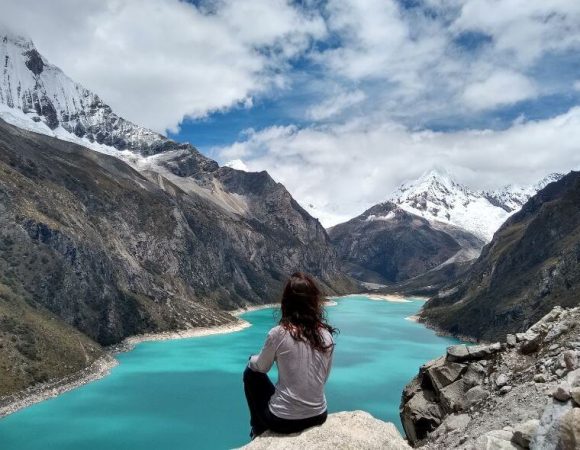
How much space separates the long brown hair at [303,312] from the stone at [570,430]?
4.41 meters

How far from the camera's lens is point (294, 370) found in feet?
35.1

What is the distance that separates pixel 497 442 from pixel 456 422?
11.0 m

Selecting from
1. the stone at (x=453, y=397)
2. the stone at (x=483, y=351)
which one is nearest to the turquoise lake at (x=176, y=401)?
the stone at (x=483, y=351)

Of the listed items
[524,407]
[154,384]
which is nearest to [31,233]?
[154,384]

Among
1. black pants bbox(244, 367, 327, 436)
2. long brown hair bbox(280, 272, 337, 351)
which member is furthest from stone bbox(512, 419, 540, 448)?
long brown hair bbox(280, 272, 337, 351)

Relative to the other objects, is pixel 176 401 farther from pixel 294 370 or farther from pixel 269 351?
pixel 269 351

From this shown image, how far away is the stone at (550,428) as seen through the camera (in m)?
9.91

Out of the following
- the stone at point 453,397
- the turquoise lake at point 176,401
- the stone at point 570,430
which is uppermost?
the stone at point 570,430

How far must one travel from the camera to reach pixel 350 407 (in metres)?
83.6

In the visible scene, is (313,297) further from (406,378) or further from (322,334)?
(406,378)

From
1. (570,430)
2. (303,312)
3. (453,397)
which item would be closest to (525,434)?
(570,430)

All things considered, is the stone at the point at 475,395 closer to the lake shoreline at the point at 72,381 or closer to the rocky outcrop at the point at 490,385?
the rocky outcrop at the point at 490,385

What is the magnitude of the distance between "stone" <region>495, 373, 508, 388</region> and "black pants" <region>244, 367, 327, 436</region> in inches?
551

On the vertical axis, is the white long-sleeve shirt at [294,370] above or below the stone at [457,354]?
above
